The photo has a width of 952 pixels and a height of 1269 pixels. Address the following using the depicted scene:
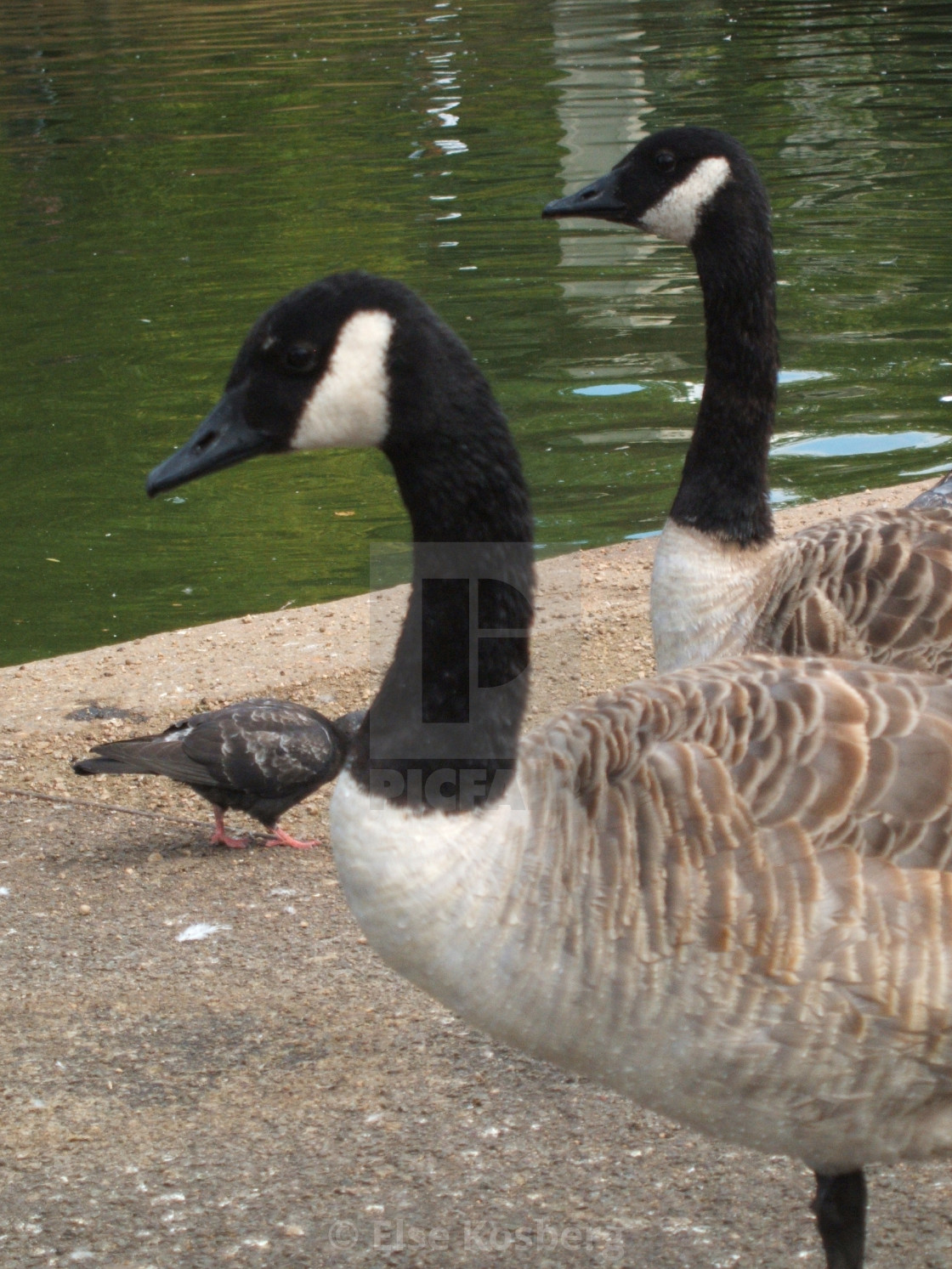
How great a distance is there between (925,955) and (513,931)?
699mm

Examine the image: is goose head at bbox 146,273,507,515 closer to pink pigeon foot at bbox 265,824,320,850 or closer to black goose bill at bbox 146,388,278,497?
black goose bill at bbox 146,388,278,497

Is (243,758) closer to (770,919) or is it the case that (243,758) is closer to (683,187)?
(683,187)

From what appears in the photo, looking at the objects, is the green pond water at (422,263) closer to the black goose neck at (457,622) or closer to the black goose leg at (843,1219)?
the black goose neck at (457,622)

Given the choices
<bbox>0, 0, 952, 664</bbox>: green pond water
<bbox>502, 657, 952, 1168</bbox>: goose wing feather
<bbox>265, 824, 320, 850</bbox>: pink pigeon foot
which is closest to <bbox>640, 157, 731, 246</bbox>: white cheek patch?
<bbox>265, 824, 320, 850</bbox>: pink pigeon foot

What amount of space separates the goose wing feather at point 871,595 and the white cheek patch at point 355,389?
1.80 m

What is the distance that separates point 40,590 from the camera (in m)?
8.59

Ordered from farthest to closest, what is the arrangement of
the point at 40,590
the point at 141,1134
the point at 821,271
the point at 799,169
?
the point at 799,169 → the point at 821,271 → the point at 40,590 → the point at 141,1134

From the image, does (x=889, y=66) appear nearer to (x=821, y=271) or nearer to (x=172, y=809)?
(x=821, y=271)

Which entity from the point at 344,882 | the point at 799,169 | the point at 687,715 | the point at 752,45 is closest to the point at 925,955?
the point at 687,715

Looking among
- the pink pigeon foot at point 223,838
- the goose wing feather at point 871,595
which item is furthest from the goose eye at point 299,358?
the pink pigeon foot at point 223,838

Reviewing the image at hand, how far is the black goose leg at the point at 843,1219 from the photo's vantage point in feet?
10.0

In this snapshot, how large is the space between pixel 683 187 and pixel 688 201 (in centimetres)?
4

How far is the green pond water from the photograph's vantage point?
9.23 metres

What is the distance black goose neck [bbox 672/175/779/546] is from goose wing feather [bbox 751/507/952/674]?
0.31 m
